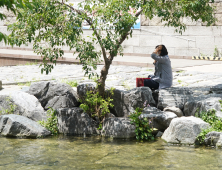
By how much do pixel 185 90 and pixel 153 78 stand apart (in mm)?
770

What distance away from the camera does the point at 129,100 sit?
6.97m

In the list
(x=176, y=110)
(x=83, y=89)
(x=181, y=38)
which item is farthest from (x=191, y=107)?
(x=181, y=38)

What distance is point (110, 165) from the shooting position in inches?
189

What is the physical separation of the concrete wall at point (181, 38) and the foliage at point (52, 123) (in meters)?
9.47

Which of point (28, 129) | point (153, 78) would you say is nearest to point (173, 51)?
point (153, 78)

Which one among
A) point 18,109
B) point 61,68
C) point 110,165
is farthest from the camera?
point 61,68

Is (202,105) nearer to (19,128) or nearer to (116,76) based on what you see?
(19,128)

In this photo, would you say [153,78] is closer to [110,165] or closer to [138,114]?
[138,114]

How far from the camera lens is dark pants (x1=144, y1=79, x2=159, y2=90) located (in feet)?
25.1

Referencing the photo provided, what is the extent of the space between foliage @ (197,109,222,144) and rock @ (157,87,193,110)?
2.52ft

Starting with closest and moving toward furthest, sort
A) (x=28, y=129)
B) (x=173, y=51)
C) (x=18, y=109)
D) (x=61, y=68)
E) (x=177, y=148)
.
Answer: (x=177, y=148), (x=28, y=129), (x=18, y=109), (x=61, y=68), (x=173, y=51)

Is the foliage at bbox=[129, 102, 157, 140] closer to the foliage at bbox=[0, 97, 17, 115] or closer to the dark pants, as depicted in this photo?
the dark pants

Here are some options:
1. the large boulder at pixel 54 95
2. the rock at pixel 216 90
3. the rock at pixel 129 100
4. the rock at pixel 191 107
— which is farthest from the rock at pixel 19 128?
the rock at pixel 216 90

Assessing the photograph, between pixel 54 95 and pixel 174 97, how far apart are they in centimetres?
250
